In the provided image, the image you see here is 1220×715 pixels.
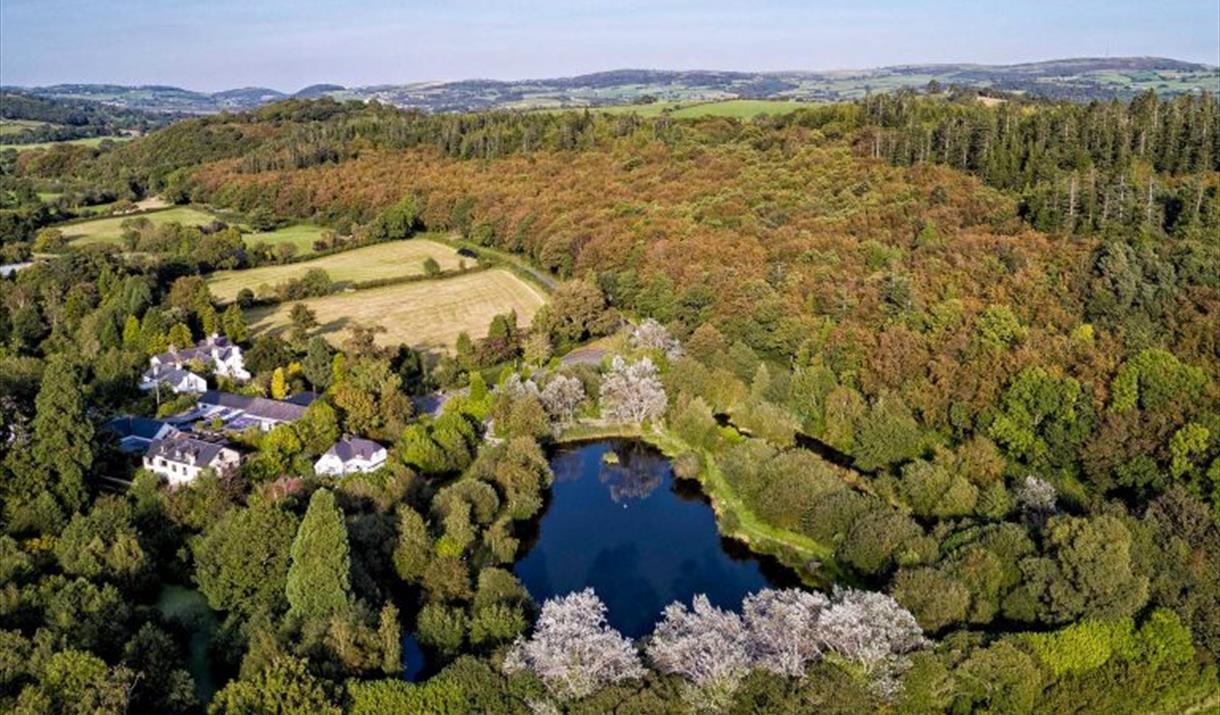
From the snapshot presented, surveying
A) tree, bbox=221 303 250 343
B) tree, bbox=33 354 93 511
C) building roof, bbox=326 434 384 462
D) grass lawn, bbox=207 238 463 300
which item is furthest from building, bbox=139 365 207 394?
grass lawn, bbox=207 238 463 300

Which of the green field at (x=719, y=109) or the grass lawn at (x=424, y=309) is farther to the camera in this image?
the green field at (x=719, y=109)

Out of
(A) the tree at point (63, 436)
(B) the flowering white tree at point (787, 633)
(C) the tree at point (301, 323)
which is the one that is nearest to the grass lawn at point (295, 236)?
(C) the tree at point (301, 323)

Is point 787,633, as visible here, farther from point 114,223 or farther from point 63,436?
point 114,223

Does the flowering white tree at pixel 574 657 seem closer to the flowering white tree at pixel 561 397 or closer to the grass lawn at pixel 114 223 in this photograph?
the flowering white tree at pixel 561 397

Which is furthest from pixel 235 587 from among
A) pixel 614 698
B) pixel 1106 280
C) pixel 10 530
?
pixel 1106 280

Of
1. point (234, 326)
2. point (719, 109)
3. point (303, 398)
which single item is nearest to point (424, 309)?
point (234, 326)

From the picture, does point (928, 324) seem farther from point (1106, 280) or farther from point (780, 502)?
point (780, 502)

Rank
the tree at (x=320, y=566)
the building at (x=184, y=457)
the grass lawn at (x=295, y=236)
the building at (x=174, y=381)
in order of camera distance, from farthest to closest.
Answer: the grass lawn at (x=295, y=236) < the building at (x=174, y=381) < the building at (x=184, y=457) < the tree at (x=320, y=566)
